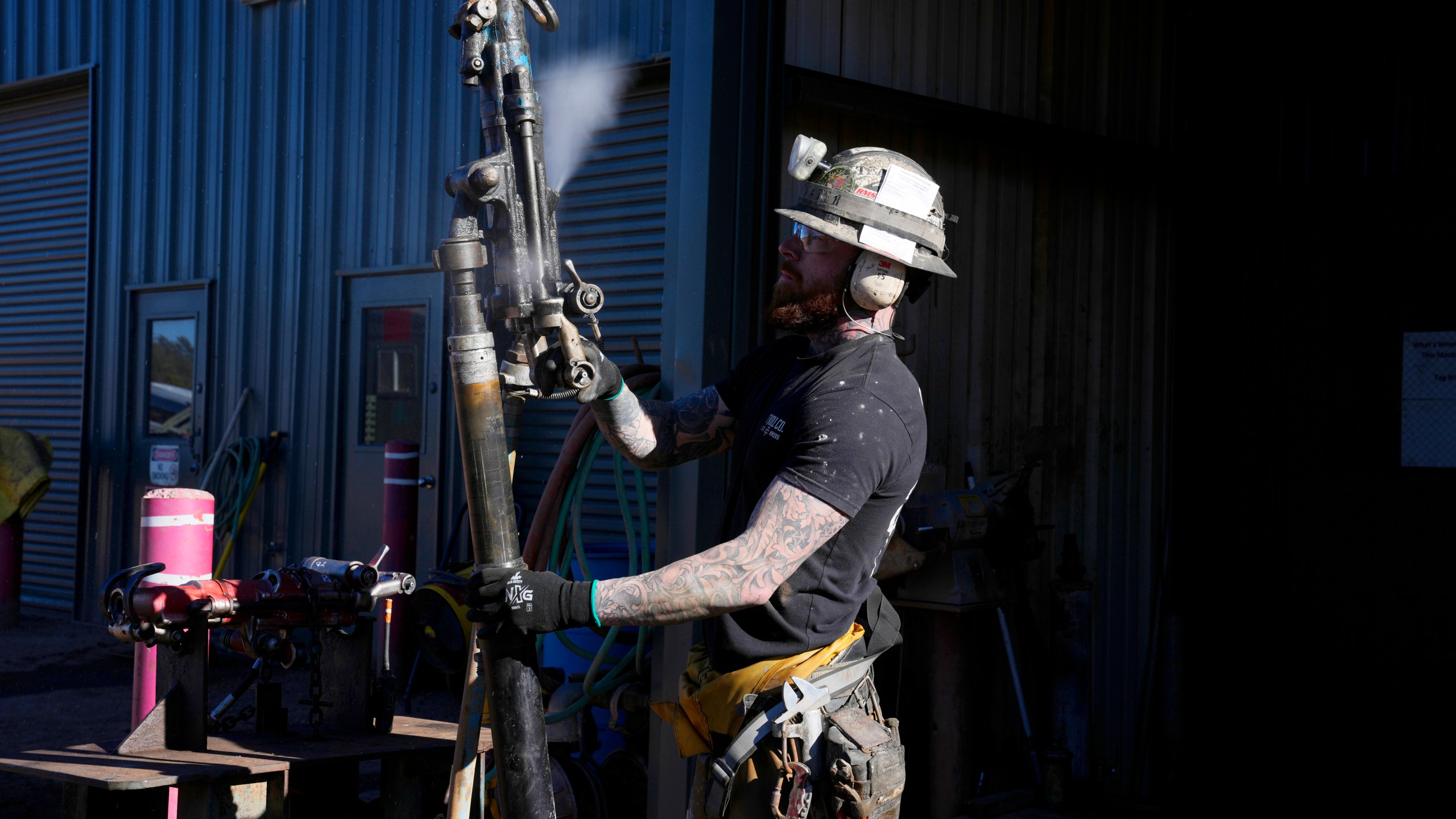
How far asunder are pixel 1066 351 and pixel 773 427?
10.6 ft

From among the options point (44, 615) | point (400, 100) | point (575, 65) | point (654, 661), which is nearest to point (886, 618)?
point (654, 661)

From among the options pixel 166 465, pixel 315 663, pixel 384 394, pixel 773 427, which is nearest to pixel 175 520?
pixel 315 663

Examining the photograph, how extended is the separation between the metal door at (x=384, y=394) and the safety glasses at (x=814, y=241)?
17.5 ft

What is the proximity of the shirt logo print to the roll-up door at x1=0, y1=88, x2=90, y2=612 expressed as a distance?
362 inches

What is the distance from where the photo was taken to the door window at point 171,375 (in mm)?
9500

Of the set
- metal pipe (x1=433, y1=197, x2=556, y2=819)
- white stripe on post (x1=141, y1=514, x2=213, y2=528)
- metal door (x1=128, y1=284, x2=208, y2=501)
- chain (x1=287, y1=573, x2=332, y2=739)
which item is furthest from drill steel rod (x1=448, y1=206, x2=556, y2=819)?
metal door (x1=128, y1=284, x2=208, y2=501)

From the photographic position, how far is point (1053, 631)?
4770 mm

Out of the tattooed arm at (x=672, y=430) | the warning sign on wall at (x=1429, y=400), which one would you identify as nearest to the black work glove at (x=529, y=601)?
the tattooed arm at (x=672, y=430)

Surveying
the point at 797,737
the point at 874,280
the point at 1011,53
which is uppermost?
the point at 1011,53

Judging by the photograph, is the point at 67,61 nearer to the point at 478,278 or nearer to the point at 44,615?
the point at 44,615

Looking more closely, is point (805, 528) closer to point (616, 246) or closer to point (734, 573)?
point (734, 573)

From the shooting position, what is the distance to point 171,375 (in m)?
9.66

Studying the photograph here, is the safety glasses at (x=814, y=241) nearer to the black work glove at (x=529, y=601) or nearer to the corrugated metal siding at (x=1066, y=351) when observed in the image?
the black work glove at (x=529, y=601)

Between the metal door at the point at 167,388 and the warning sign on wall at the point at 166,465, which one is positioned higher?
the metal door at the point at 167,388
